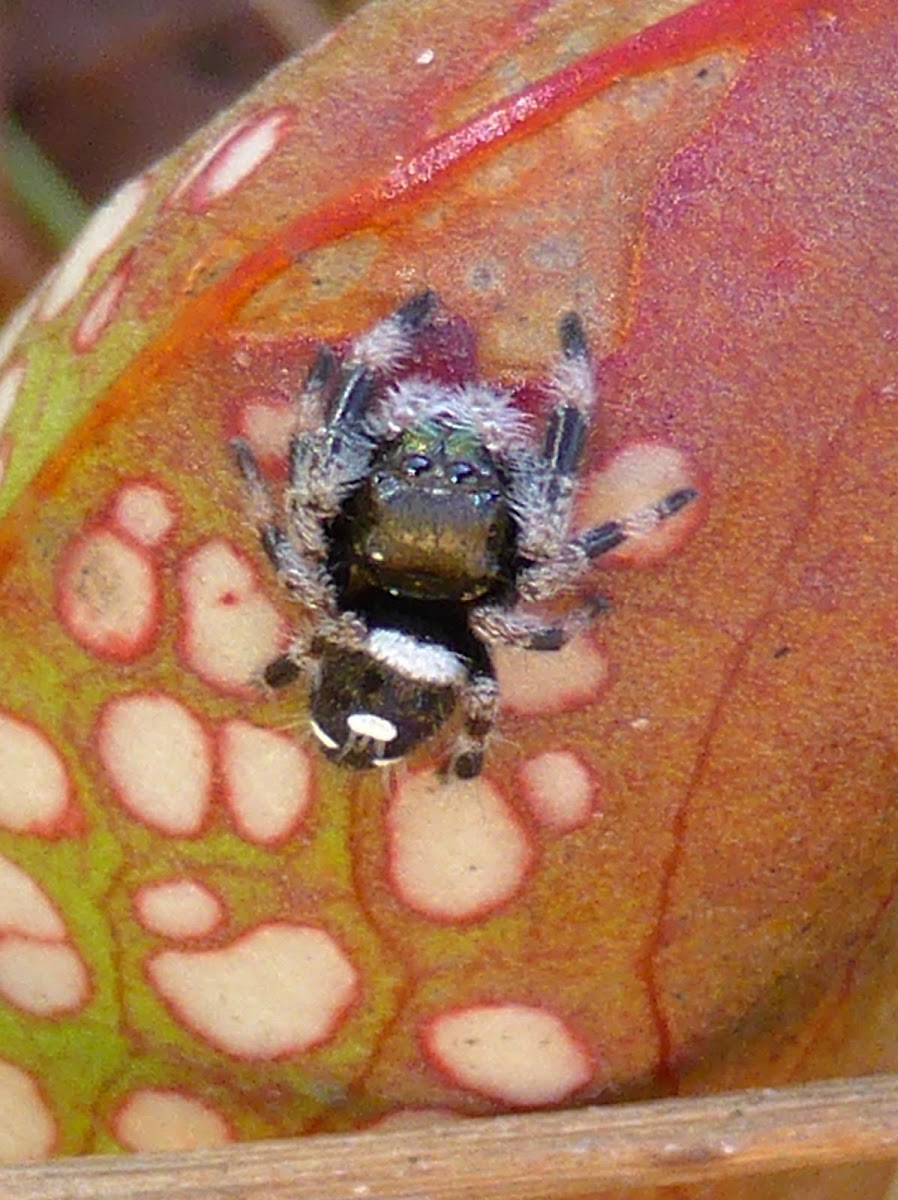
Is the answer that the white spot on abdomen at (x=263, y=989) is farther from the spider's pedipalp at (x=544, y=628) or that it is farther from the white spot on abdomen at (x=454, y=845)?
the spider's pedipalp at (x=544, y=628)

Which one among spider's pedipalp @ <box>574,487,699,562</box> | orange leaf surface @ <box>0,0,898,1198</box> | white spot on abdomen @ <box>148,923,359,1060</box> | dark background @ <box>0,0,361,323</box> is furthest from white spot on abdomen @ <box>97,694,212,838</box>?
dark background @ <box>0,0,361,323</box>

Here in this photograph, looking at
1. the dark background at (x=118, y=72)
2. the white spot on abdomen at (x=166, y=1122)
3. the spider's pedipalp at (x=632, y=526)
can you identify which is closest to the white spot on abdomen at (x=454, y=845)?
the spider's pedipalp at (x=632, y=526)

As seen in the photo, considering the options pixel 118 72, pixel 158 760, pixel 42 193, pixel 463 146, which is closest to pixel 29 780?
pixel 158 760

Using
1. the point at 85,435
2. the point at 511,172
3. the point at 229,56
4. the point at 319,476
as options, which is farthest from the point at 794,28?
the point at 229,56

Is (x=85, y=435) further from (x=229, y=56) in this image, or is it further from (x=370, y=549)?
(x=229, y=56)

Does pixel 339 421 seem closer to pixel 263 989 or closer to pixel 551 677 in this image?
pixel 551 677

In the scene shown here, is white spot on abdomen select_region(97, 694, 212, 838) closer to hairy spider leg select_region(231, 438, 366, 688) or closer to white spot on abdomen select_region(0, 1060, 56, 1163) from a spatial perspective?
hairy spider leg select_region(231, 438, 366, 688)
